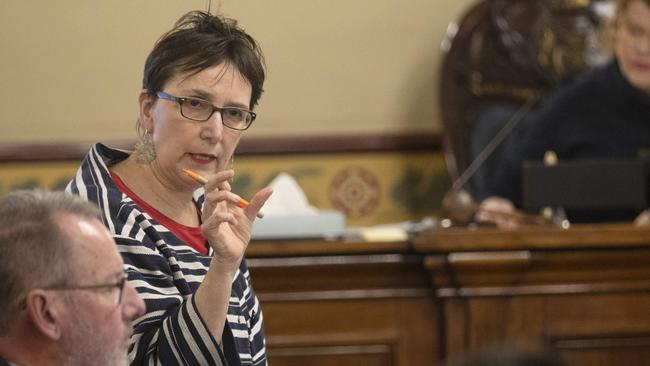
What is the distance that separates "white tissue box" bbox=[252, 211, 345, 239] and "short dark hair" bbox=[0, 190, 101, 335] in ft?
4.39

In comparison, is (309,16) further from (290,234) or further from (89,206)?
(89,206)

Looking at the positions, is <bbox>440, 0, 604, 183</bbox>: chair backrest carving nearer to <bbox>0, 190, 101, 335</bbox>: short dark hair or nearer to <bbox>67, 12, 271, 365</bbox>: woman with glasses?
<bbox>67, 12, 271, 365</bbox>: woman with glasses

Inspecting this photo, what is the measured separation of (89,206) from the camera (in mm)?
1582

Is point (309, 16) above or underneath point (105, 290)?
above

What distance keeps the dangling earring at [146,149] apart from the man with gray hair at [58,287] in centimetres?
33

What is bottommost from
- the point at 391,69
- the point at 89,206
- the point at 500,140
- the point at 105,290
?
the point at 105,290

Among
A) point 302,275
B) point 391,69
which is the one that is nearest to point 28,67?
point 391,69

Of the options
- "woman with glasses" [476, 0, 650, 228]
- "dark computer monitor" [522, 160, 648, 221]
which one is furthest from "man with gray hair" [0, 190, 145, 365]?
"woman with glasses" [476, 0, 650, 228]

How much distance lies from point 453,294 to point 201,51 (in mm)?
1180

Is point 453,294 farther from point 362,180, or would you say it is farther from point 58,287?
point 362,180

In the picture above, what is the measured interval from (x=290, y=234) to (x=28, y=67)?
80.3 inches

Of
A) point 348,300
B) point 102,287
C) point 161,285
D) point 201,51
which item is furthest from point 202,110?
point 348,300

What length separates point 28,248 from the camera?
1486 mm

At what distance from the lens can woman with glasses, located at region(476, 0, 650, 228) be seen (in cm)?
369
